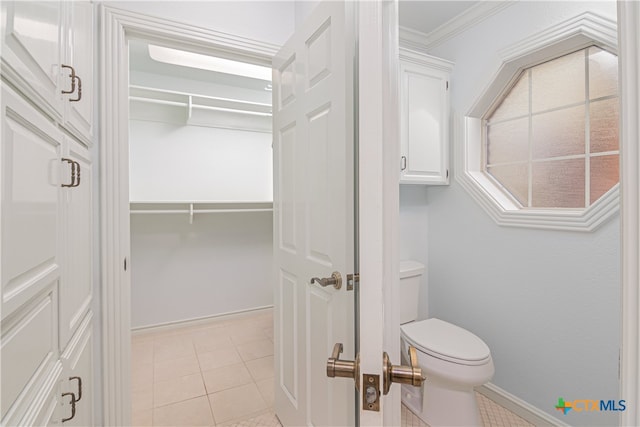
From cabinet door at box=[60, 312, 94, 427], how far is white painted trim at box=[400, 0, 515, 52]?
2467 millimetres

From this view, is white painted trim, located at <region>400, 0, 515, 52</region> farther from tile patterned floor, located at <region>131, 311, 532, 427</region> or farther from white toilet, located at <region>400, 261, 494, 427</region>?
tile patterned floor, located at <region>131, 311, 532, 427</region>

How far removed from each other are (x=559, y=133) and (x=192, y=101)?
2.72 m

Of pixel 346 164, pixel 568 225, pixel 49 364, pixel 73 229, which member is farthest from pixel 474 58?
pixel 49 364

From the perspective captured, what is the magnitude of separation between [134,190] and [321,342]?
7.69 ft

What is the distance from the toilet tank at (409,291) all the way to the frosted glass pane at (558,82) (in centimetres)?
124

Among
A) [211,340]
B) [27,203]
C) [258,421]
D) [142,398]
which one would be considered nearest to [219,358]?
[211,340]

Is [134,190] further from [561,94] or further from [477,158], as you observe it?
[561,94]

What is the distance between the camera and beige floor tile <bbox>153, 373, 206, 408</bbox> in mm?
1783

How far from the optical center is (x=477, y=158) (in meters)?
2.00

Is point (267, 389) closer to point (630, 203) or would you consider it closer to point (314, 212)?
point (314, 212)

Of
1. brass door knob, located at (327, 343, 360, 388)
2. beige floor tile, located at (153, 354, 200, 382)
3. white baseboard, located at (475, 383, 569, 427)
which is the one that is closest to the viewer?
brass door knob, located at (327, 343, 360, 388)

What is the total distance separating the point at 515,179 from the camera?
1.88m

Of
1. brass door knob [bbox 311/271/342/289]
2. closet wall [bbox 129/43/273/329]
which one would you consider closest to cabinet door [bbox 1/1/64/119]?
brass door knob [bbox 311/271/342/289]

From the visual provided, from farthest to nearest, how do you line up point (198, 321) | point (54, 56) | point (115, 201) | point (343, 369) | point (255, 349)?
point (198, 321) → point (255, 349) → point (115, 201) → point (54, 56) → point (343, 369)
